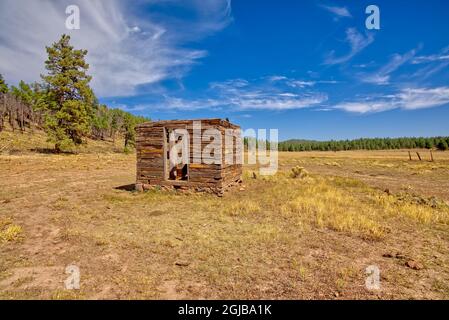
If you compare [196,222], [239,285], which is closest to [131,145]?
[196,222]

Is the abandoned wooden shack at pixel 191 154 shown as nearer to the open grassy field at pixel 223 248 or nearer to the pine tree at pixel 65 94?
the open grassy field at pixel 223 248

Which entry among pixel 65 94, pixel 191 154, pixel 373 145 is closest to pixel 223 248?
pixel 191 154

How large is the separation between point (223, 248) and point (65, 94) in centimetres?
3457

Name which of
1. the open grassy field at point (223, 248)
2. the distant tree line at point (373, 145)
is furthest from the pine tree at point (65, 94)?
the distant tree line at point (373, 145)

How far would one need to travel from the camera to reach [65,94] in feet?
103

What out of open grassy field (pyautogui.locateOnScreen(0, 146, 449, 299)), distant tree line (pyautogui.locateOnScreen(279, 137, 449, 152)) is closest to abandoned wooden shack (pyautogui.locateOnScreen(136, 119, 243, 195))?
open grassy field (pyautogui.locateOnScreen(0, 146, 449, 299))

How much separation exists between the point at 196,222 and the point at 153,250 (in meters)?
2.24

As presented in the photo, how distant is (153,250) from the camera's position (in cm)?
554

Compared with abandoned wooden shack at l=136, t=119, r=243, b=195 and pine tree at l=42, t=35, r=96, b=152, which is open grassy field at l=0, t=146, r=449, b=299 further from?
pine tree at l=42, t=35, r=96, b=152

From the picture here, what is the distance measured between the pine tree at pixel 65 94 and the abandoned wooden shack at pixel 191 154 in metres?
24.4

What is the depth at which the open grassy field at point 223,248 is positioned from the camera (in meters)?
4.10

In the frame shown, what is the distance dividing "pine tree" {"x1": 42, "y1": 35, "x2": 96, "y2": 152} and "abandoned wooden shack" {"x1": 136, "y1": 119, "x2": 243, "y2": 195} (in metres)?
24.4

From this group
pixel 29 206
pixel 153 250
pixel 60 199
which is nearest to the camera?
pixel 153 250
